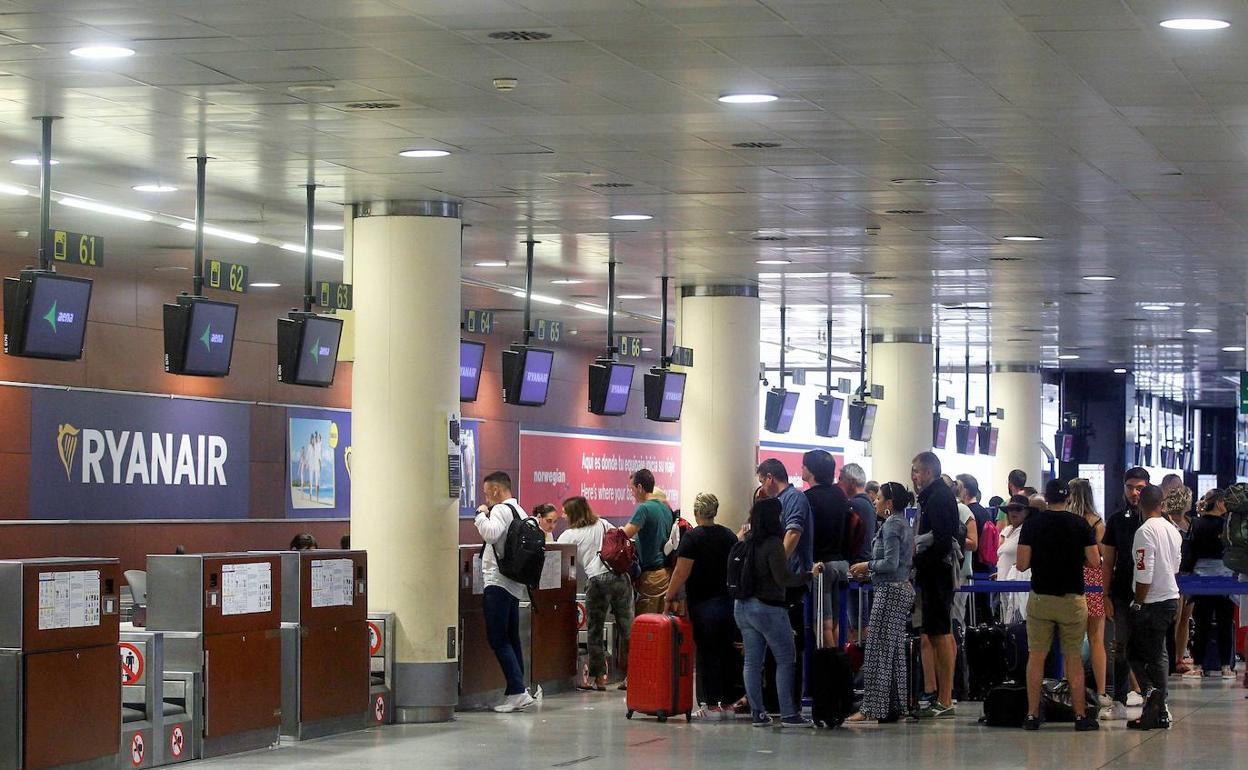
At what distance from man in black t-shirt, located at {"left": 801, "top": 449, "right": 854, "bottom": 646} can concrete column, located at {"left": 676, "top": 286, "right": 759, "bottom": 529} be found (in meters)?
5.68

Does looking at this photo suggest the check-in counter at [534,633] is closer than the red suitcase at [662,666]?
No

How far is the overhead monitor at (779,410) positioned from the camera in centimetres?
2311

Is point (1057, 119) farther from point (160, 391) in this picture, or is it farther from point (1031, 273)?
point (160, 391)

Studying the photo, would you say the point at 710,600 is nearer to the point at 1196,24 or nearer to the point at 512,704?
the point at 512,704

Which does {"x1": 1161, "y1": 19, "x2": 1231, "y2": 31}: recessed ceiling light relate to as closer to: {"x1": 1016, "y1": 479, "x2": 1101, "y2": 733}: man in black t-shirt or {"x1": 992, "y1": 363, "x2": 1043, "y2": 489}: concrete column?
{"x1": 1016, "y1": 479, "x2": 1101, "y2": 733}: man in black t-shirt

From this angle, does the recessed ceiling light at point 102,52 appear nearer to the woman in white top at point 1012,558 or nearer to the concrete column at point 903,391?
the woman in white top at point 1012,558

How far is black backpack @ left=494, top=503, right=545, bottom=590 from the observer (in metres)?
13.2

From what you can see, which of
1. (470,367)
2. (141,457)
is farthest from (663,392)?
(141,457)

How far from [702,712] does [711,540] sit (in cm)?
130

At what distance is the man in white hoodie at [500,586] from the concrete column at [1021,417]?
61.9 feet

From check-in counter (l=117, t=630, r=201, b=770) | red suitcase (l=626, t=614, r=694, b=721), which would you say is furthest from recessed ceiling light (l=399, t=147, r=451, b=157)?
red suitcase (l=626, t=614, r=694, b=721)

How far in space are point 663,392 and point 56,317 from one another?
320 inches

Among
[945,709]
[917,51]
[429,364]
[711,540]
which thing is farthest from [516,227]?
[917,51]

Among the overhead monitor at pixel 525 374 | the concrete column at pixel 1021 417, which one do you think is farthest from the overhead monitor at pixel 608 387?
the concrete column at pixel 1021 417
